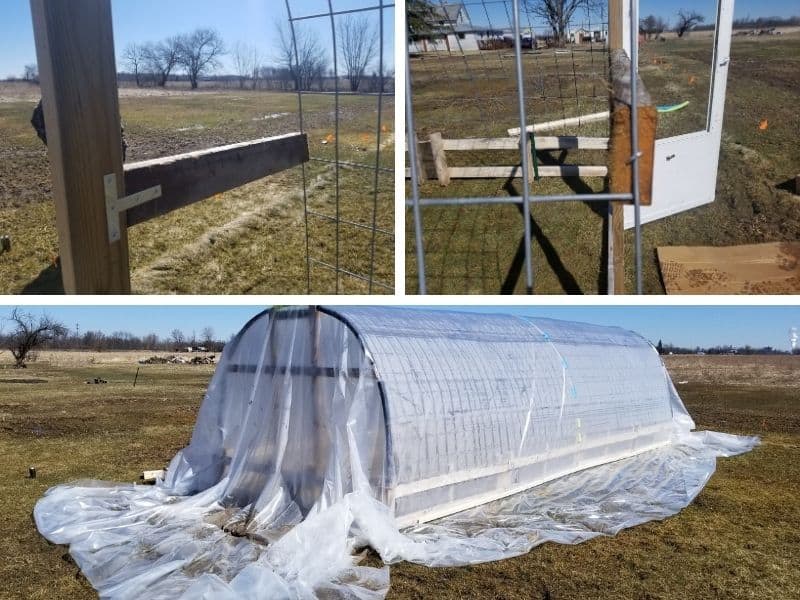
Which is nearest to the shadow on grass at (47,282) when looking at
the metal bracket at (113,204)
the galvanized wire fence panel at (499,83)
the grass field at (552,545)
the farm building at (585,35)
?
the grass field at (552,545)

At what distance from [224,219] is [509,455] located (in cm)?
339

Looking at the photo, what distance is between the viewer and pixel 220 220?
6496 millimetres

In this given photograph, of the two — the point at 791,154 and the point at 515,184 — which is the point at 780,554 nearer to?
the point at 791,154

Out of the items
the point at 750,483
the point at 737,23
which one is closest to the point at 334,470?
the point at 737,23

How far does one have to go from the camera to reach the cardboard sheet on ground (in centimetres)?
392

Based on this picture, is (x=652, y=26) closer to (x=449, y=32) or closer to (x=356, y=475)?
(x=449, y=32)

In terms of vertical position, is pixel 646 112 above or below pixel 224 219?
above

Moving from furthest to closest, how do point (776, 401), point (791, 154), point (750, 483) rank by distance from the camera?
point (776, 401), point (750, 483), point (791, 154)

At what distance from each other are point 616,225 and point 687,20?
133 centimetres

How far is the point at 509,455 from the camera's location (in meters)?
5.39

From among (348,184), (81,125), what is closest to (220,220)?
(348,184)

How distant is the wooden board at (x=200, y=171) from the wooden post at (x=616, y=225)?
1503 mm

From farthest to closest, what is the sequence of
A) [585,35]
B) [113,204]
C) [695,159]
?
[585,35]
[695,159]
[113,204]

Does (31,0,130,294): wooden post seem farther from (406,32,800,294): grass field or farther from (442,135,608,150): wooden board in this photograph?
(442,135,608,150): wooden board
